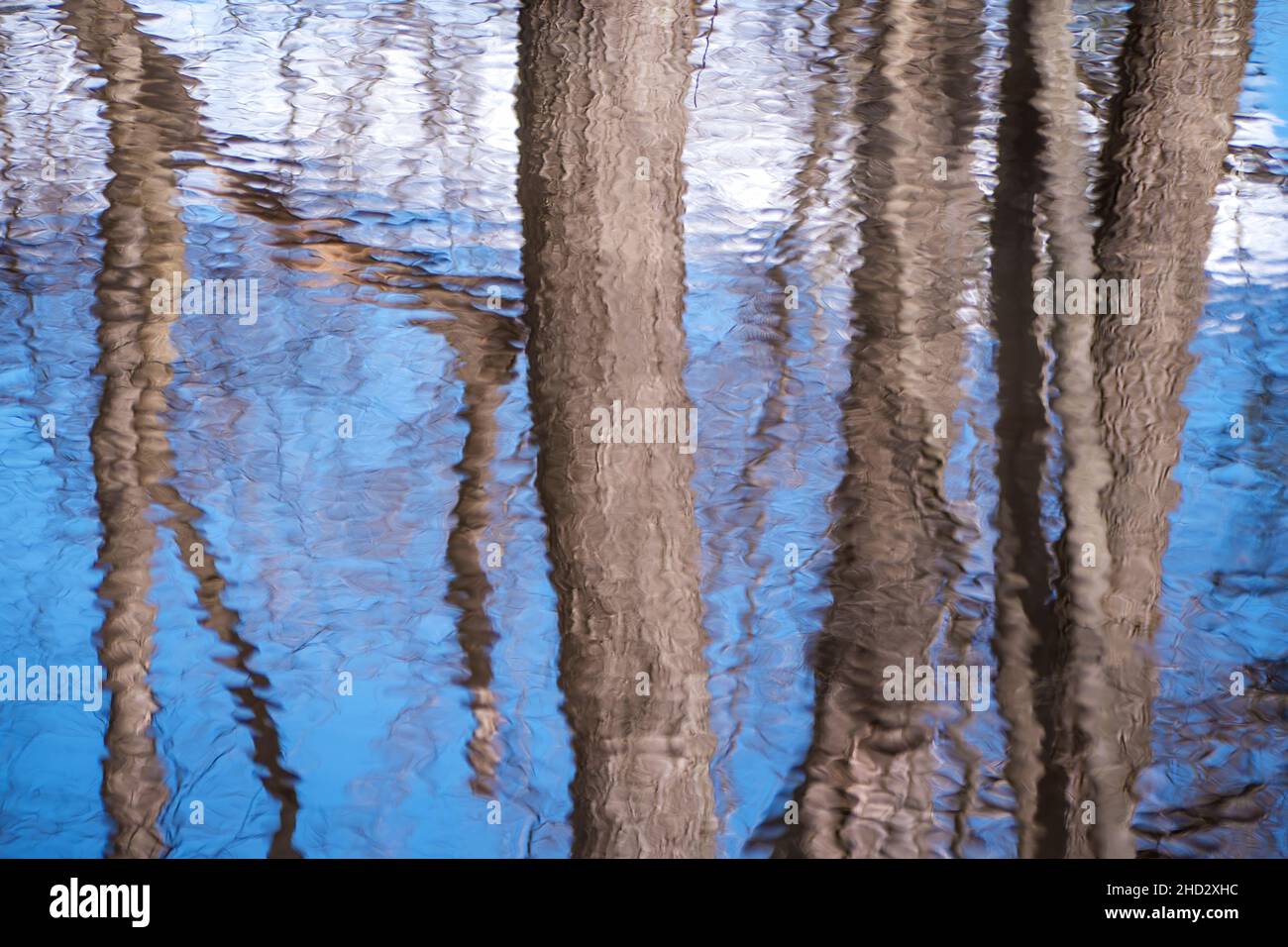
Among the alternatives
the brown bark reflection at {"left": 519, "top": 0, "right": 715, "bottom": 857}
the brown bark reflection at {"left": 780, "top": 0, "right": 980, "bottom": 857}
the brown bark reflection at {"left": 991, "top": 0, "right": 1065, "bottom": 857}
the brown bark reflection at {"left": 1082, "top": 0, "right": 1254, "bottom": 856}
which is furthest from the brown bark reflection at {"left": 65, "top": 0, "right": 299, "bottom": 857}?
the brown bark reflection at {"left": 1082, "top": 0, "right": 1254, "bottom": 856}

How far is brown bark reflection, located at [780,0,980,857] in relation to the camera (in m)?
1.34

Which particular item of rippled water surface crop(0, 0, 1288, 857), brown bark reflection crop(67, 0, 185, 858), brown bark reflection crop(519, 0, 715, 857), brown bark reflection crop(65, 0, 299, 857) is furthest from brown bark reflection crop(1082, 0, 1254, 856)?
brown bark reflection crop(67, 0, 185, 858)

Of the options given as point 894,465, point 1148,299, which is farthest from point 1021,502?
point 1148,299

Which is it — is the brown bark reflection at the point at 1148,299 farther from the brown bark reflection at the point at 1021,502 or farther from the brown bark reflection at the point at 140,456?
the brown bark reflection at the point at 140,456

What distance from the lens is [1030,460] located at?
163 centimetres

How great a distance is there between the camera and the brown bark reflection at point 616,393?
53.8 inches

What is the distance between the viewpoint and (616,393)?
67.1 inches

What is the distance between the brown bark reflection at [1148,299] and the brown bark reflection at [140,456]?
1196mm

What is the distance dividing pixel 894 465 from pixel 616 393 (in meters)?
0.49

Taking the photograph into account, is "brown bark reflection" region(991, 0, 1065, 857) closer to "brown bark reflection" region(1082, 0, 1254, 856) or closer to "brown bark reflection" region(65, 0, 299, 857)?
"brown bark reflection" region(1082, 0, 1254, 856)

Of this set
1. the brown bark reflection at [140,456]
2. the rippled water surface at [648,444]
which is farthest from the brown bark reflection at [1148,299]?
the brown bark reflection at [140,456]
